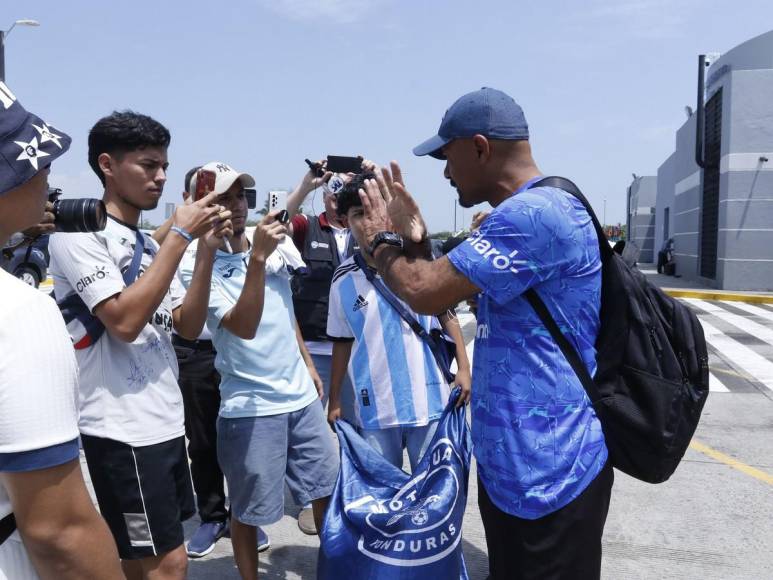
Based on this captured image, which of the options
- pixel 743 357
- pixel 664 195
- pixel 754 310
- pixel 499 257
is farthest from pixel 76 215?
pixel 664 195

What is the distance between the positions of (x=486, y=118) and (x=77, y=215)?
1.25 metres

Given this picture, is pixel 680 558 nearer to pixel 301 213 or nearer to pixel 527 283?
pixel 527 283

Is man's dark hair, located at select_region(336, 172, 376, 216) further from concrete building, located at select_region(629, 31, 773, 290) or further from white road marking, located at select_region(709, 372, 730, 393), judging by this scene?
concrete building, located at select_region(629, 31, 773, 290)

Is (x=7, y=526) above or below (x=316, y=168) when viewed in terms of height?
below

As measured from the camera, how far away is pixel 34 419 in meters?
1.16

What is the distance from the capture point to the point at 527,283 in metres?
1.96

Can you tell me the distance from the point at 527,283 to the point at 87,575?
50.7 inches

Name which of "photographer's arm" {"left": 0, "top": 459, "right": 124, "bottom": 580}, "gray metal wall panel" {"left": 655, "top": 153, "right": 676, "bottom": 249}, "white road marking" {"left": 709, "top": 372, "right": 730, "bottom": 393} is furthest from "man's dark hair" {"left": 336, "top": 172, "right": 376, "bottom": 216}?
"gray metal wall panel" {"left": 655, "top": 153, "right": 676, "bottom": 249}

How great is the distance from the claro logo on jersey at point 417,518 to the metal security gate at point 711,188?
760 inches

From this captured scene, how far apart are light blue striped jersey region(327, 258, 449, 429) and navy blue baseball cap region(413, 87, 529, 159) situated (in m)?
1.12

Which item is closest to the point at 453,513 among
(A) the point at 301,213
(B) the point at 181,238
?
(B) the point at 181,238

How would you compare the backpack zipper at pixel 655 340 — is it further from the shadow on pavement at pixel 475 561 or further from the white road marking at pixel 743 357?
the white road marking at pixel 743 357

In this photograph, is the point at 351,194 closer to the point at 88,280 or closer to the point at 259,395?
the point at 259,395

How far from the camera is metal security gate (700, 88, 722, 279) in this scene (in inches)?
789
